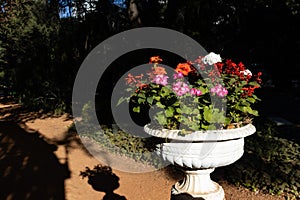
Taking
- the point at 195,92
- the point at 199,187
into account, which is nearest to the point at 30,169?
the point at 199,187

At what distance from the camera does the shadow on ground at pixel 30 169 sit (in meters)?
3.96

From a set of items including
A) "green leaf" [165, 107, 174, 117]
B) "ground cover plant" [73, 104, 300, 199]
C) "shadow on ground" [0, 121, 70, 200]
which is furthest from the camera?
"shadow on ground" [0, 121, 70, 200]

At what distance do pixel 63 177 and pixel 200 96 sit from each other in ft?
9.85

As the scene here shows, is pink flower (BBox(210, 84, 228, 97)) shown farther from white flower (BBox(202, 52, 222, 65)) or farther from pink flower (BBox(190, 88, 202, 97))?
white flower (BBox(202, 52, 222, 65))

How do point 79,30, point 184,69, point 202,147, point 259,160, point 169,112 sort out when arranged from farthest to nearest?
point 79,30, point 259,160, point 184,69, point 169,112, point 202,147

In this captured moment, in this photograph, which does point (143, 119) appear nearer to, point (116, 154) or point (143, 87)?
point (116, 154)

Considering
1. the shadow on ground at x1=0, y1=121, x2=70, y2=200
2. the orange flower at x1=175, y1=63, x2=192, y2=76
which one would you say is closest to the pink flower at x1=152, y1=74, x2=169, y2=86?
the orange flower at x1=175, y1=63, x2=192, y2=76

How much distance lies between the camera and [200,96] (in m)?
2.31

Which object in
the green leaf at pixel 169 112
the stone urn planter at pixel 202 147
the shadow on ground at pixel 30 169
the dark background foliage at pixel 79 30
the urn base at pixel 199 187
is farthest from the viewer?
the dark background foliage at pixel 79 30

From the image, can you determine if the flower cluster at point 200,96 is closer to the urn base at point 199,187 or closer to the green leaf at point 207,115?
the green leaf at point 207,115

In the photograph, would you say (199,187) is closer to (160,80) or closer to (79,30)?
(160,80)

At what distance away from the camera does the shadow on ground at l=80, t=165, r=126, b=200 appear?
405cm

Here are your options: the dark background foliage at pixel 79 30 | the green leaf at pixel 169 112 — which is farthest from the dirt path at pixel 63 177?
the dark background foliage at pixel 79 30

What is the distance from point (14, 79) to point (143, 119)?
288 inches
